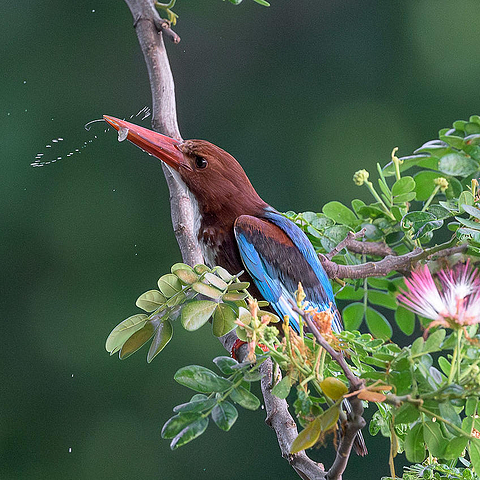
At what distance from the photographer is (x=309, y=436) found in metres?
0.74

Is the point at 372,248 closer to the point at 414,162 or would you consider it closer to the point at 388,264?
the point at 388,264

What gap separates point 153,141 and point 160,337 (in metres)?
0.63

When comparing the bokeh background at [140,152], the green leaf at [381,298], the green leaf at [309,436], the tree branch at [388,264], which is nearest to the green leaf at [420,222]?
the tree branch at [388,264]

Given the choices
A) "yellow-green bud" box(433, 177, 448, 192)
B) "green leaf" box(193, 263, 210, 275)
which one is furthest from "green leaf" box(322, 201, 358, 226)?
"green leaf" box(193, 263, 210, 275)

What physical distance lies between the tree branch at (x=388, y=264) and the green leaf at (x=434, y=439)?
439 mm

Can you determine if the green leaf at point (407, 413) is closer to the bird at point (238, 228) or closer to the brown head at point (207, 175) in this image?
the bird at point (238, 228)

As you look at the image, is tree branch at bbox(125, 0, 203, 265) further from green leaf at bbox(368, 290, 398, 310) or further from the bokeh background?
the bokeh background

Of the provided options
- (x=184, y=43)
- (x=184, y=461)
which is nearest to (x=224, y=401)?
(x=184, y=461)

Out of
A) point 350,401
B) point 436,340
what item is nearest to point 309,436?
point 350,401

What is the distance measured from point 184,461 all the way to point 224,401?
299 cm

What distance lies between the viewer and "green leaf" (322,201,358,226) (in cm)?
138

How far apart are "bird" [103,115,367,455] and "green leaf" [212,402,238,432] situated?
0.55 meters

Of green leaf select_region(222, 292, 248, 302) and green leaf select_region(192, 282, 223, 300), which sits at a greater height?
green leaf select_region(192, 282, 223, 300)

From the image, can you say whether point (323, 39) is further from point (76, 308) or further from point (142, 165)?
point (76, 308)
